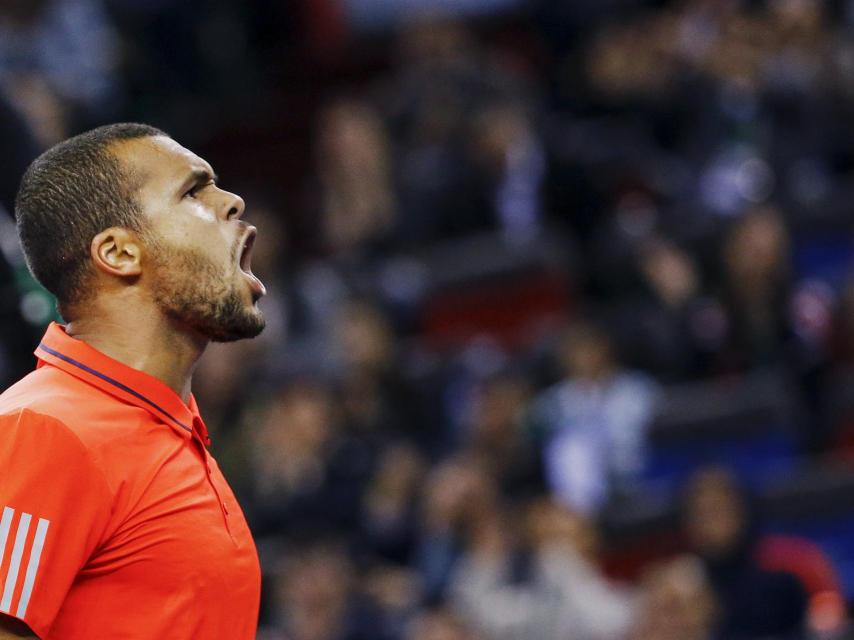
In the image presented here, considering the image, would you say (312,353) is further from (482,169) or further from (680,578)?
(680,578)

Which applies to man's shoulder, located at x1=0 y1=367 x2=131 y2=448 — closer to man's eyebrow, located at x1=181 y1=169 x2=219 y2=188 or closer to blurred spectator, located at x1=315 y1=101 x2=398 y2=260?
man's eyebrow, located at x1=181 y1=169 x2=219 y2=188

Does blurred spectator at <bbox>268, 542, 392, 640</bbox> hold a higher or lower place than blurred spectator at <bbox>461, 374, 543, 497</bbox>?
lower

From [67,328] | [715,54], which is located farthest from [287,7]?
[67,328]

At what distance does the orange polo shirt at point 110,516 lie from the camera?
2154 millimetres

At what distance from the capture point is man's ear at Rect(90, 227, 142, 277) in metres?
2.34

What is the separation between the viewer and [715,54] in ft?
32.1

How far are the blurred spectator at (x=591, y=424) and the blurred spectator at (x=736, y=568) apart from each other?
0.82 meters

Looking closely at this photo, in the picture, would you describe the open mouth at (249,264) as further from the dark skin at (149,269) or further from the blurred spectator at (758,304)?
the blurred spectator at (758,304)

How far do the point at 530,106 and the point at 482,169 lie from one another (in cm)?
89

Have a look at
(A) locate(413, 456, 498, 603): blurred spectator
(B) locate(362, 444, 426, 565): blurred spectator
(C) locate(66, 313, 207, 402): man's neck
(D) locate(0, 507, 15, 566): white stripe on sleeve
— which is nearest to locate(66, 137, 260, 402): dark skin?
(C) locate(66, 313, 207, 402): man's neck

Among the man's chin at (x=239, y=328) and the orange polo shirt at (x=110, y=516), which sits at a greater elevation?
the man's chin at (x=239, y=328)

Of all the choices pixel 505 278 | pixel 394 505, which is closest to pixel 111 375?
pixel 394 505

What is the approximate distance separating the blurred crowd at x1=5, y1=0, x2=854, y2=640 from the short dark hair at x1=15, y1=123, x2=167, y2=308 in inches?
170

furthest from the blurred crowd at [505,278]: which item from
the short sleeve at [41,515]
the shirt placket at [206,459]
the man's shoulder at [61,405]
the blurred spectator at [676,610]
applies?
the short sleeve at [41,515]
